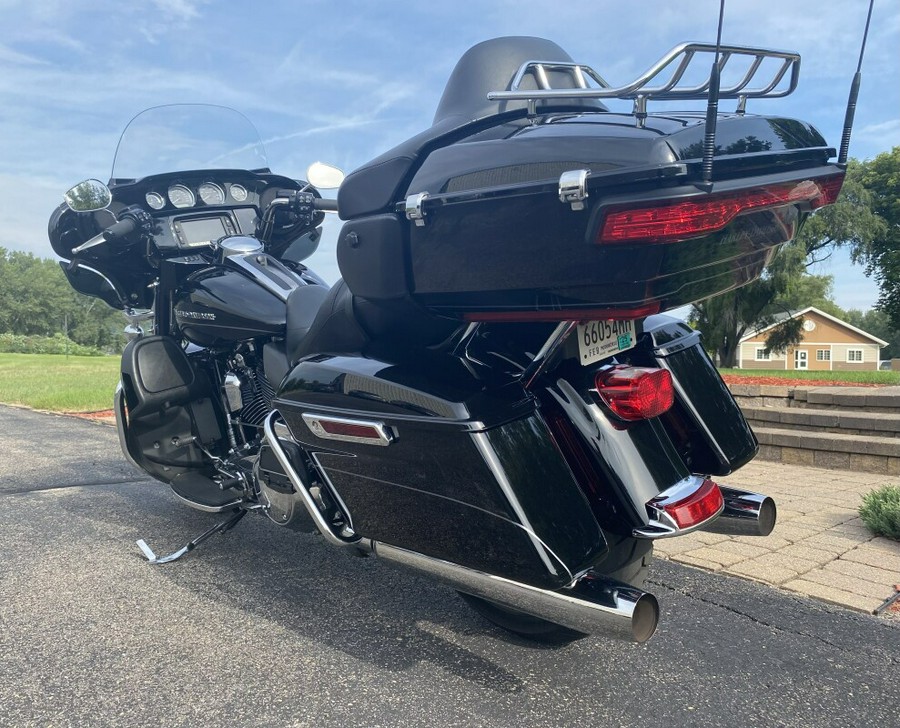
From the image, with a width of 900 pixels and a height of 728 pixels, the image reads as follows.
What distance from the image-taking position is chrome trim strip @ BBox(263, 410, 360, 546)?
2.22 meters

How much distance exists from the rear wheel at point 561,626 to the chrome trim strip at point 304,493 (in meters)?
0.49

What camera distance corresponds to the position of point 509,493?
1.77m

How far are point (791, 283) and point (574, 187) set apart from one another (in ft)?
104

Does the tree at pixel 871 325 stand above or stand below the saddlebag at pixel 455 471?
below

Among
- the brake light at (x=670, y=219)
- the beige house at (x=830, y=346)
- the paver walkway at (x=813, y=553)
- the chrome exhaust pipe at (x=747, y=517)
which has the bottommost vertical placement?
the beige house at (x=830, y=346)

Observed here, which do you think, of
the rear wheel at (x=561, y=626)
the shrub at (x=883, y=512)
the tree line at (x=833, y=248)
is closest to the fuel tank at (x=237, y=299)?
the rear wheel at (x=561, y=626)

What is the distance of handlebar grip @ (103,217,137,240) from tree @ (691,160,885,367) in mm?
25317

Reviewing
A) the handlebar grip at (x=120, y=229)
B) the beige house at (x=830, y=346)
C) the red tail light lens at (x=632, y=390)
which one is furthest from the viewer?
the beige house at (x=830, y=346)

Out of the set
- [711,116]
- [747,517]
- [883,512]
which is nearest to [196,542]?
[747,517]

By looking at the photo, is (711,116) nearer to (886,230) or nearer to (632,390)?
(632,390)

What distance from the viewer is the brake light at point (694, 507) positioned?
1928 millimetres

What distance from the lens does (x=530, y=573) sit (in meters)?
1.76

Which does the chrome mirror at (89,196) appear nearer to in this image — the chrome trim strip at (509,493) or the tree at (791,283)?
the chrome trim strip at (509,493)

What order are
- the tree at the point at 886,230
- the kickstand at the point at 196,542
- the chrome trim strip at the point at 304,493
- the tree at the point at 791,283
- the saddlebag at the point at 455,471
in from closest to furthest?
the saddlebag at the point at 455,471, the chrome trim strip at the point at 304,493, the kickstand at the point at 196,542, the tree at the point at 791,283, the tree at the point at 886,230
